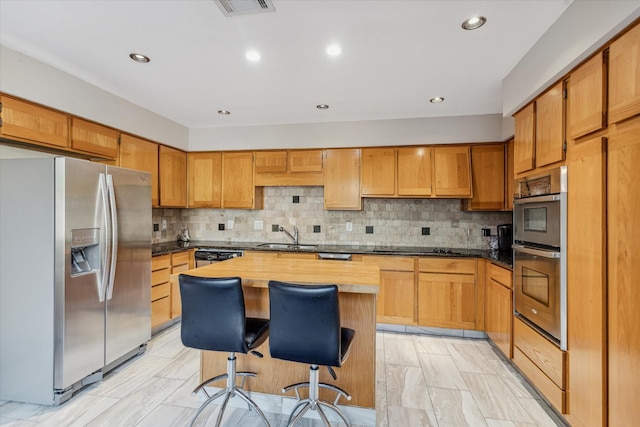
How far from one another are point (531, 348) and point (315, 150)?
A: 3.06 m

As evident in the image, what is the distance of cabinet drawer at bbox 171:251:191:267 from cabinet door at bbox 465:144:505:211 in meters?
3.63

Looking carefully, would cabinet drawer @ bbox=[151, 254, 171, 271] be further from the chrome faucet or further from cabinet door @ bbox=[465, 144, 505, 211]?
cabinet door @ bbox=[465, 144, 505, 211]

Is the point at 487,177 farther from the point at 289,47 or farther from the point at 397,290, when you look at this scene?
the point at 289,47

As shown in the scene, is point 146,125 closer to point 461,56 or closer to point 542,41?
point 461,56

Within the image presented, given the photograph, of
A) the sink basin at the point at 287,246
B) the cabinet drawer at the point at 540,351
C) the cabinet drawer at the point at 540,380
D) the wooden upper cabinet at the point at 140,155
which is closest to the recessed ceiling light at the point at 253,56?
the wooden upper cabinet at the point at 140,155

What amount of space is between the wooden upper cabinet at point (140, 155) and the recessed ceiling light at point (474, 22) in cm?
335

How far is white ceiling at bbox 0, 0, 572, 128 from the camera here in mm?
1777

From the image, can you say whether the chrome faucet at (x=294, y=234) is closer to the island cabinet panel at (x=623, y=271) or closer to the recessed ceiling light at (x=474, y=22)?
the recessed ceiling light at (x=474, y=22)

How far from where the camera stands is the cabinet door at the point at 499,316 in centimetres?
267

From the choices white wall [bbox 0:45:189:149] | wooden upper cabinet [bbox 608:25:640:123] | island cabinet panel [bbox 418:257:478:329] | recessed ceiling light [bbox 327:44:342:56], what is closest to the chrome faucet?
island cabinet panel [bbox 418:257:478:329]

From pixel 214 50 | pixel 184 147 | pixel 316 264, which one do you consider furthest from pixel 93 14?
pixel 184 147

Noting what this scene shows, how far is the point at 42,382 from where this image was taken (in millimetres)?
2107

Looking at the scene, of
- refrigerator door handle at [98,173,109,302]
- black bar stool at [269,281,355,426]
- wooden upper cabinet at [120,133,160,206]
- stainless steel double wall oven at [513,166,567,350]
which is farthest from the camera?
wooden upper cabinet at [120,133,160,206]

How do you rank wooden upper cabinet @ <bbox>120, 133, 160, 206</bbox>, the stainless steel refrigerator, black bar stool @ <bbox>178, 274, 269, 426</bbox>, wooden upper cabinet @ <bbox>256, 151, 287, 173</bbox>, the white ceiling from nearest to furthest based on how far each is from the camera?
black bar stool @ <bbox>178, 274, 269, 426</bbox>, the white ceiling, the stainless steel refrigerator, wooden upper cabinet @ <bbox>120, 133, 160, 206</bbox>, wooden upper cabinet @ <bbox>256, 151, 287, 173</bbox>
